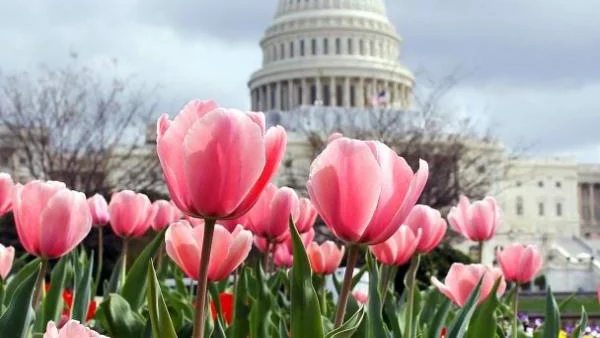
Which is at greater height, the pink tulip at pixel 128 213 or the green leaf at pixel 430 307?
the pink tulip at pixel 128 213

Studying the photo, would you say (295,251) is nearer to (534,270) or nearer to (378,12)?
(534,270)

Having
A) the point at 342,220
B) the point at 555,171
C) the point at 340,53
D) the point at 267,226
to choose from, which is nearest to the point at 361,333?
the point at 267,226

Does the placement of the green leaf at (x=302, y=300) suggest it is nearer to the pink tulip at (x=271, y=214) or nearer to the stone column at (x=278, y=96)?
the pink tulip at (x=271, y=214)

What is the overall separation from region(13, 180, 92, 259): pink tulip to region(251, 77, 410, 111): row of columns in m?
66.8

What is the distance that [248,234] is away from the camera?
1716mm

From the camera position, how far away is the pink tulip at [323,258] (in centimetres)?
289

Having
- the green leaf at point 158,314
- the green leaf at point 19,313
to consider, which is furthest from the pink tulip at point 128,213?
the green leaf at point 158,314

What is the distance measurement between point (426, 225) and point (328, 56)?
6912 cm

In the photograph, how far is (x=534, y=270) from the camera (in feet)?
8.36

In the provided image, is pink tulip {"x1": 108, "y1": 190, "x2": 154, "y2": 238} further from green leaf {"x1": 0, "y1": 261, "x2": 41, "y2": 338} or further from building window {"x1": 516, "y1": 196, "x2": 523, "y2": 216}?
building window {"x1": 516, "y1": 196, "x2": 523, "y2": 216}

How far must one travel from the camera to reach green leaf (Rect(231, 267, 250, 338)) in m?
2.13

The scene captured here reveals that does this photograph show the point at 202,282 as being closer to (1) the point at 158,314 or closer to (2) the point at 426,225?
(1) the point at 158,314

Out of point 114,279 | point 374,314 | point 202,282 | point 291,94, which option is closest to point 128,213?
point 114,279

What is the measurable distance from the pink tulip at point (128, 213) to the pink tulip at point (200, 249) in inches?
38.5
